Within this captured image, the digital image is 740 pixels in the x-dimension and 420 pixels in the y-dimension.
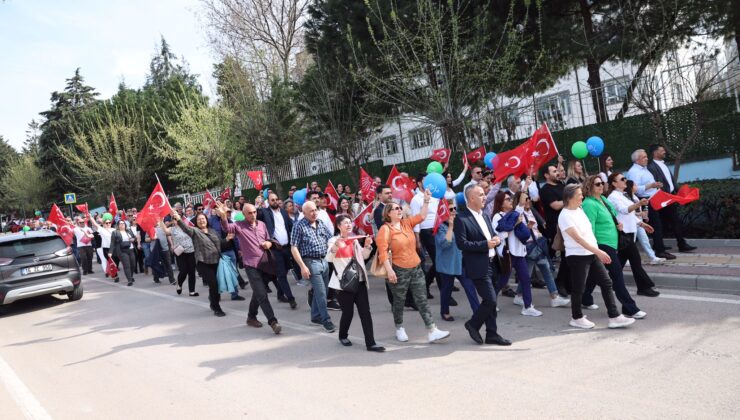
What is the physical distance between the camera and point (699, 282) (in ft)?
24.1

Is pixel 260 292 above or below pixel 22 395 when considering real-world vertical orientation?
above

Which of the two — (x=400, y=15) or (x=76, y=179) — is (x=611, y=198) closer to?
(x=400, y=15)

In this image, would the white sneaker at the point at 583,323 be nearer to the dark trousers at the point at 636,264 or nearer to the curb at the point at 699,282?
the dark trousers at the point at 636,264

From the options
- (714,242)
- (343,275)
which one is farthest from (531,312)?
(714,242)

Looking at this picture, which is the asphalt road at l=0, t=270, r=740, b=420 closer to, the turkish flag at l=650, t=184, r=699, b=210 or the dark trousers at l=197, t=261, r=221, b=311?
the dark trousers at l=197, t=261, r=221, b=311

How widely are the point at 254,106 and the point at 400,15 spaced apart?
10.8 m

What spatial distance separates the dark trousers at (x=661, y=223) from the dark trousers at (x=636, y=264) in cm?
170

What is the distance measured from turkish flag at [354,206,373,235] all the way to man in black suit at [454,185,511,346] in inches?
108

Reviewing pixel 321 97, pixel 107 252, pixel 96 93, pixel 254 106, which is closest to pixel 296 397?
pixel 107 252

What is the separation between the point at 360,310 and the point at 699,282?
14.4 feet

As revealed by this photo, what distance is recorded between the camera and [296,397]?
17.0ft

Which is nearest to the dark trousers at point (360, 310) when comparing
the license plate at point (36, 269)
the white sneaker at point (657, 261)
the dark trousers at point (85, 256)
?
the white sneaker at point (657, 261)

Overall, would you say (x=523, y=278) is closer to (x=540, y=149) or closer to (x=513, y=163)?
(x=513, y=163)

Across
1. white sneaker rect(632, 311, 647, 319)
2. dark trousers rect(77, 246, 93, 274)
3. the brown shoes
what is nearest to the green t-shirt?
white sneaker rect(632, 311, 647, 319)
